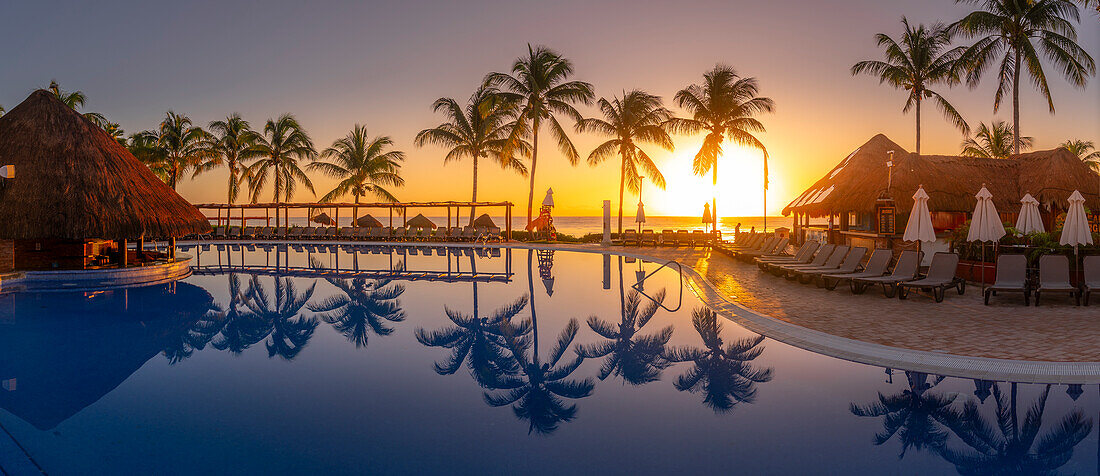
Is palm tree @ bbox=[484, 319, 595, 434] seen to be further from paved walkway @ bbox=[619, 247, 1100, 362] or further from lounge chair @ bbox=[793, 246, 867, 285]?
lounge chair @ bbox=[793, 246, 867, 285]

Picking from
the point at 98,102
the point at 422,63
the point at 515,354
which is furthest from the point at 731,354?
the point at 98,102

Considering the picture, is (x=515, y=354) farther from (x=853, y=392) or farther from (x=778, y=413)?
(x=853, y=392)

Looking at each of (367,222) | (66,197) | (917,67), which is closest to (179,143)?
(367,222)

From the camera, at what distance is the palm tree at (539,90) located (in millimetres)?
28328

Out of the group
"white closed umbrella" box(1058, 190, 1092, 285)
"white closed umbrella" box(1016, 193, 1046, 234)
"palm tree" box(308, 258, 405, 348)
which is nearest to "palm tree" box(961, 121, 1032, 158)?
"white closed umbrella" box(1016, 193, 1046, 234)

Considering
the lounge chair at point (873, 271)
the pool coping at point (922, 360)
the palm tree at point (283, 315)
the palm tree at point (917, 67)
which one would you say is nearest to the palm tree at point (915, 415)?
the pool coping at point (922, 360)

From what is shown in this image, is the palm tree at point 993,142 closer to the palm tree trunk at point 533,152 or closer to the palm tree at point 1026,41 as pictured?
the palm tree at point 1026,41

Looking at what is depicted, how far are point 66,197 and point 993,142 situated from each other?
164 ft

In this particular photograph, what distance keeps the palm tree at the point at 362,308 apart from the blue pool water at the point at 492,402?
0.29 feet

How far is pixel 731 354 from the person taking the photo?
6281 millimetres

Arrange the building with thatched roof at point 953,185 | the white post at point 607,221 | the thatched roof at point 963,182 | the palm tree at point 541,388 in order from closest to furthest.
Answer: the palm tree at point 541,388
the building with thatched roof at point 953,185
the thatched roof at point 963,182
the white post at point 607,221

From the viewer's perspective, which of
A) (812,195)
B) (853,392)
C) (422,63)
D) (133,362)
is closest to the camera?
(853,392)

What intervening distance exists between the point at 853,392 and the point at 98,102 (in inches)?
1553

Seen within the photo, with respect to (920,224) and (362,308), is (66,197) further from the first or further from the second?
(920,224)
